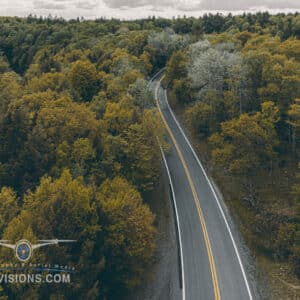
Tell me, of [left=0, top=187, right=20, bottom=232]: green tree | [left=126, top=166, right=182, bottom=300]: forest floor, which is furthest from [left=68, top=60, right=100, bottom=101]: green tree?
[left=0, top=187, right=20, bottom=232]: green tree

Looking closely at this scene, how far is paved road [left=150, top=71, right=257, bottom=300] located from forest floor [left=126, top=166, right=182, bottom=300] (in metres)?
1.01

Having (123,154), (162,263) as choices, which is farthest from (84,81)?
(162,263)

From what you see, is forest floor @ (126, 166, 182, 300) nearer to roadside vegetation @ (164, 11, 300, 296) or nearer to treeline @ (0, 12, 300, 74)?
roadside vegetation @ (164, 11, 300, 296)

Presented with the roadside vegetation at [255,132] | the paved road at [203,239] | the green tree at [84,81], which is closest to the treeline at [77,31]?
the green tree at [84,81]

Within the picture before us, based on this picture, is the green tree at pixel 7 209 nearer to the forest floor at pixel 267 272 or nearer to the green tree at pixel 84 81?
the forest floor at pixel 267 272

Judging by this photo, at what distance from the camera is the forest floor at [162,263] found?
109ft

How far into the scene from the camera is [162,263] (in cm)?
3666

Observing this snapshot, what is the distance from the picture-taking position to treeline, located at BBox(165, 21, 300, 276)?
4166 centimetres

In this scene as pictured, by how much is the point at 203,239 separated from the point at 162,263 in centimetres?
542

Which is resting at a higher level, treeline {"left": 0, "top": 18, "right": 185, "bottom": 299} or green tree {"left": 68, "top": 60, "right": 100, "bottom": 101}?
green tree {"left": 68, "top": 60, "right": 100, "bottom": 101}

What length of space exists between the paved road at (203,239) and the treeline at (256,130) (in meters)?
2.75

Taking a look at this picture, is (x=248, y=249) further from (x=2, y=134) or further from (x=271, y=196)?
(x=2, y=134)

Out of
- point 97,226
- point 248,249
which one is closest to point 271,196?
point 248,249

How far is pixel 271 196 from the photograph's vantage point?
46688mm
